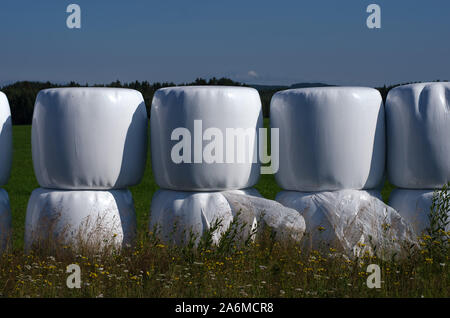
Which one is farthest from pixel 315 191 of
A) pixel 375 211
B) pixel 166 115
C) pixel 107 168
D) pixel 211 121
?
pixel 107 168

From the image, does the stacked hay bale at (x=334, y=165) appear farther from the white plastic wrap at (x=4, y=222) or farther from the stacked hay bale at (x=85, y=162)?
the white plastic wrap at (x=4, y=222)

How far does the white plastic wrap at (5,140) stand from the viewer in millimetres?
5769

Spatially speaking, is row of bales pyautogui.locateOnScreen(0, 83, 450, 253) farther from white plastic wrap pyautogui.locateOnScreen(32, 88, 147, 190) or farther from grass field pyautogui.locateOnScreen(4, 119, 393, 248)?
grass field pyautogui.locateOnScreen(4, 119, 393, 248)

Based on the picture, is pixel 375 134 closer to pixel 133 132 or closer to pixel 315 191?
pixel 315 191

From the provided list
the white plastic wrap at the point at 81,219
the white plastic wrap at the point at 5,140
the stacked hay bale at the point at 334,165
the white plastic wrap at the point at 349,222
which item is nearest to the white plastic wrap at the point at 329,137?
the stacked hay bale at the point at 334,165

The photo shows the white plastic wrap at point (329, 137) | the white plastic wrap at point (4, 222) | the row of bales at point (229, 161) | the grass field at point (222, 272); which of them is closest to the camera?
the grass field at point (222, 272)

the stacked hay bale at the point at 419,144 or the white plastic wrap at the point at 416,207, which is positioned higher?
the stacked hay bale at the point at 419,144

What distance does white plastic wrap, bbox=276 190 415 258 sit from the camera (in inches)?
209

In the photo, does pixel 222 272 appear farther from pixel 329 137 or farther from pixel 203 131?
pixel 329 137

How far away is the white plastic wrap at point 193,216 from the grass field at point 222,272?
0.51ft

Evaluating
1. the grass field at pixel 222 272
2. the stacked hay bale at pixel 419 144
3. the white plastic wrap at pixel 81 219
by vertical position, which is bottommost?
the grass field at pixel 222 272

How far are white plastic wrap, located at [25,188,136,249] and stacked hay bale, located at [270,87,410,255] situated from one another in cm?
163

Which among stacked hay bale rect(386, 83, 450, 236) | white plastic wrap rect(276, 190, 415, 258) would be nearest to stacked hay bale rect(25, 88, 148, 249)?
white plastic wrap rect(276, 190, 415, 258)

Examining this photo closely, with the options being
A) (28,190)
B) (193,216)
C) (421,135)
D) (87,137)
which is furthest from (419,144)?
(28,190)
